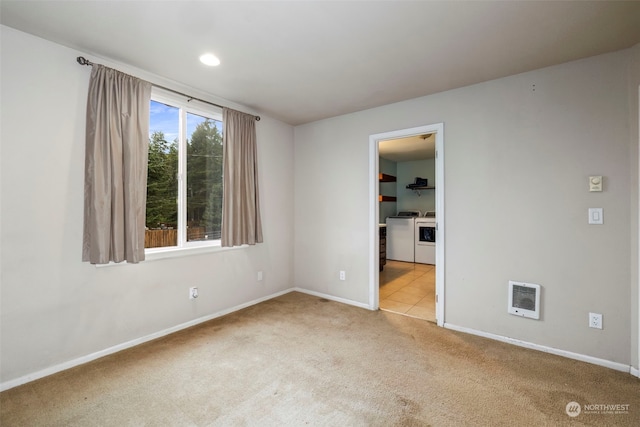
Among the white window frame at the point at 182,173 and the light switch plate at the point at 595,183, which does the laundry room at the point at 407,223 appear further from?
the white window frame at the point at 182,173

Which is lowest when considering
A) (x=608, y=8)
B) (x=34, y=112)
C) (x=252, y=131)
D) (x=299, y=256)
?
(x=299, y=256)

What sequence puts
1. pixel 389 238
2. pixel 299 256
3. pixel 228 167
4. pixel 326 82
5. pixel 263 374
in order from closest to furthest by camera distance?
pixel 263 374, pixel 326 82, pixel 228 167, pixel 299 256, pixel 389 238

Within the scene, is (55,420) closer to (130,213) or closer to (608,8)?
(130,213)

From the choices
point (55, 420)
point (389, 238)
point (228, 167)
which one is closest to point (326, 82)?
point (228, 167)

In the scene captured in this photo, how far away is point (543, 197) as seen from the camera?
2.46 m

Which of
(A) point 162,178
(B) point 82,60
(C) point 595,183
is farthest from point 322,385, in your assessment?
(B) point 82,60

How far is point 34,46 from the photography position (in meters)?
2.03

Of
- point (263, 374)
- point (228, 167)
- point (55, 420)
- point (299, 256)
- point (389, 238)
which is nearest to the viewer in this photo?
point (55, 420)

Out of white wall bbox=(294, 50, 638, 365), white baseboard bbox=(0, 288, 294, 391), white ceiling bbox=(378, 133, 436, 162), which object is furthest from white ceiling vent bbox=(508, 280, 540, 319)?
white baseboard bbox=(0, 288, 294, 391)

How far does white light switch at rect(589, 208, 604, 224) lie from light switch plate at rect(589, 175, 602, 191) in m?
0.17

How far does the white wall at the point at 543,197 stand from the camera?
219cm

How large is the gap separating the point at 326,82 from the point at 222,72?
99 cm

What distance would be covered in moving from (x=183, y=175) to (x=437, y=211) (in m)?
2.73

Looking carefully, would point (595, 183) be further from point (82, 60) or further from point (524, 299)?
point (82, 60)
